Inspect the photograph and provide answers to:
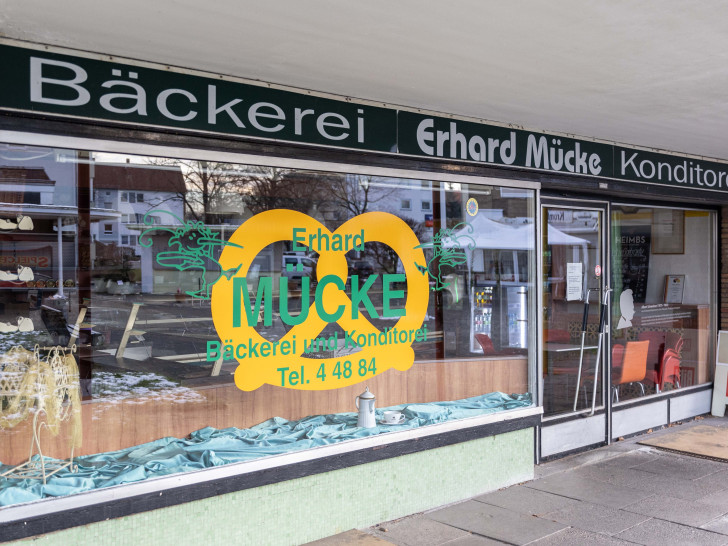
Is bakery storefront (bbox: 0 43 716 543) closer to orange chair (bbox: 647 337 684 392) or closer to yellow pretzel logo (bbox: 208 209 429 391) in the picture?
yellow pretzel logo (bbox: 208 209 429 391)

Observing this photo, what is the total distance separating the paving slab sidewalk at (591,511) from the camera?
4.60 meters

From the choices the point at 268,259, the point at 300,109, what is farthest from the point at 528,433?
the point at 300,109

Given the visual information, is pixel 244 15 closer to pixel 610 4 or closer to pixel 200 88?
pixel 200 88

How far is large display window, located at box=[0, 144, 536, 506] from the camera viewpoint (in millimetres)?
3779

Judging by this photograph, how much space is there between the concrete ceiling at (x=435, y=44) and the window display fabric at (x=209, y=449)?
2206mm

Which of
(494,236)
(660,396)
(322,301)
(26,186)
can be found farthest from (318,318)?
(660,396)

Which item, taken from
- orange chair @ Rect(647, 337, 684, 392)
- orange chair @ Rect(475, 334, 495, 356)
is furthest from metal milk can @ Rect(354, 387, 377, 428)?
orange chair @ Rect(647, 337, 684, 392)

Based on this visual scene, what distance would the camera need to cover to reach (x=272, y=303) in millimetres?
4652

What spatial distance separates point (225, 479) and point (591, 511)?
2.67m

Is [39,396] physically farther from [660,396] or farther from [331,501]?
[660,396]

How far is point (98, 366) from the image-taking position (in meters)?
3.99

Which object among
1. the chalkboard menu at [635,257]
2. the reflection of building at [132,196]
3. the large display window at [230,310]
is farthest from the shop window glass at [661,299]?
the reflection of building at [132,196]

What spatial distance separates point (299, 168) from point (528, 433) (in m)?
2.93

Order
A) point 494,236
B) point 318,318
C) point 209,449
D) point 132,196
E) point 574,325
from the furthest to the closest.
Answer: point 574,325 < point 494,236 < point 318,318 < point 209,449 < point 132,196
